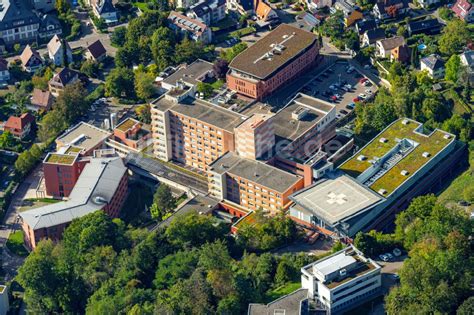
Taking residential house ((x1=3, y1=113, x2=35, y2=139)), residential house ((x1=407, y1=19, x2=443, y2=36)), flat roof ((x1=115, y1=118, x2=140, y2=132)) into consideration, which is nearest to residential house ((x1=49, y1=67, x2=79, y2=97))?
residential house ((x1=3, y1=113, x2=35, y2=139))

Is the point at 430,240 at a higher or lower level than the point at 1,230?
higher

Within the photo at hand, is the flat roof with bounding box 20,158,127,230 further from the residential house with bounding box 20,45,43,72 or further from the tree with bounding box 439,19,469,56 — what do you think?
the tree with bounding box 439,19,469,56

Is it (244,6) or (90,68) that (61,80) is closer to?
(90,68)

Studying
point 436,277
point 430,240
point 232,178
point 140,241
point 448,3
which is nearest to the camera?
point 436,277

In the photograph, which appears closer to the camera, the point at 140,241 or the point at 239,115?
the point at 140,241

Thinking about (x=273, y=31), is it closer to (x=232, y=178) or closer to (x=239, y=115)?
(x=239, y=115)

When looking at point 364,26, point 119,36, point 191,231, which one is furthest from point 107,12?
point 191,231

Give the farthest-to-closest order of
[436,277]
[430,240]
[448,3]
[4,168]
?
[448,3], [4,168], [430,240], [436,277]

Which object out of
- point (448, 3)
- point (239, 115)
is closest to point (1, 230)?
point (239, 115)
